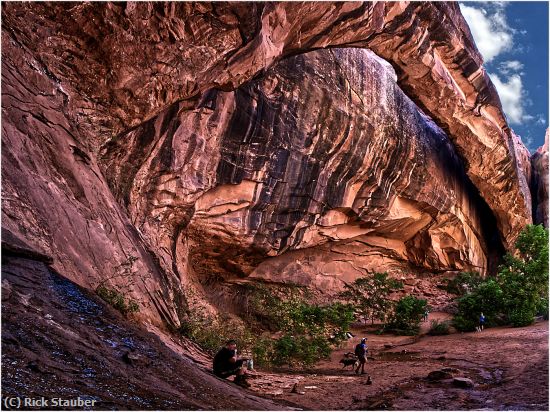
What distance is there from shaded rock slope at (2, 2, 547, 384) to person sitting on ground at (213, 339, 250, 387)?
5.93 ft

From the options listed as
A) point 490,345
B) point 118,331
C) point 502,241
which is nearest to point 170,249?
point 118,331

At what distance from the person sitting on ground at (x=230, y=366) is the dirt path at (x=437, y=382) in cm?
43

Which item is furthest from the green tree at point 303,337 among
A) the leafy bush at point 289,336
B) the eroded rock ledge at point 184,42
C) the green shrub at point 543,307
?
the green shrub at point 543,307

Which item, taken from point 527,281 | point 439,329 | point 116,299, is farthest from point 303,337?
point 527,281

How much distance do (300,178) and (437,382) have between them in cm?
1108

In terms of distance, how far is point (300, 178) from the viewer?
1894 cm

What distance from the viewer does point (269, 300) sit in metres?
21.2

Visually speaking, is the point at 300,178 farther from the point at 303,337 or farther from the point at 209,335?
the point at 209,335

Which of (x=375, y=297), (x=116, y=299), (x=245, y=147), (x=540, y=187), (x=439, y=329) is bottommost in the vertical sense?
(x=439, y=329)

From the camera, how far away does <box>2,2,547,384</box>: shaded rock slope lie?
7.74m

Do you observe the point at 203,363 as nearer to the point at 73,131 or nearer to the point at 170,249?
the point at 73,131

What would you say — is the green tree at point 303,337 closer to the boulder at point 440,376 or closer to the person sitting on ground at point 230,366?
the boulder at point 440,376

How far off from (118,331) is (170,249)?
10352mm

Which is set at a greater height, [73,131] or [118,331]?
[73,131]
